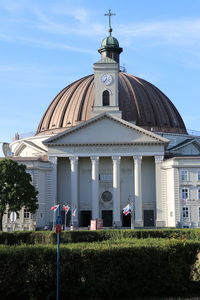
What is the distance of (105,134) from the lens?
2660 inches

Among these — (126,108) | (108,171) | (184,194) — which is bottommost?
(184,194)

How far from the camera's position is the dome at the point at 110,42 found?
92250 millimetres

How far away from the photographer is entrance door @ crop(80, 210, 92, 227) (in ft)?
227

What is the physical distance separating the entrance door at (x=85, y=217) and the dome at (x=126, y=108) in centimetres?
1647

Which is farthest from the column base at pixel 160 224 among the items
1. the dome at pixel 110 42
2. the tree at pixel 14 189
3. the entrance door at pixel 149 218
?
the dome at pixel 110 42

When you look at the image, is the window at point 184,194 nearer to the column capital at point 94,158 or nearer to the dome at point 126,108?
the column capital at point 94,158

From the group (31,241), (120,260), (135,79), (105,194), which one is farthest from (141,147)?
(120,260)

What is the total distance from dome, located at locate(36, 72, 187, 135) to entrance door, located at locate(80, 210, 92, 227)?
54.0 feet

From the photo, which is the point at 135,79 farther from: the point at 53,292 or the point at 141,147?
the point at 53,292

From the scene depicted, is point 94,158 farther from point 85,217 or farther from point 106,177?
point 85,217

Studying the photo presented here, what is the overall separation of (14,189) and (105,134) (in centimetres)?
1738

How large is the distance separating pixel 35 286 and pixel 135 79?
73.7 metres

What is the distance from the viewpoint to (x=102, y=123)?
67.6 m

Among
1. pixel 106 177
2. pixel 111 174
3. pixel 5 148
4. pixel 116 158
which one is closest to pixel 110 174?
pixel 111 174
